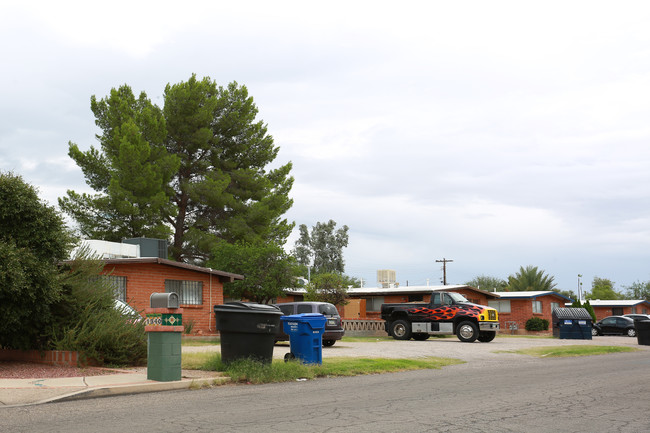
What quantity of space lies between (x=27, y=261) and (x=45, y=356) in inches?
86.8

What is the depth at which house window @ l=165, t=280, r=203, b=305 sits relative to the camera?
28156mm

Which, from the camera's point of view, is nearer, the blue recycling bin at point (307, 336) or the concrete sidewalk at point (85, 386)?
the concrete sidewalk at point (85, 386)

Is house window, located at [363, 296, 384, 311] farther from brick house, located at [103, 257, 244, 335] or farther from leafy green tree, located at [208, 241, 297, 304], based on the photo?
brick house, located at [103, 257, 244, 335]

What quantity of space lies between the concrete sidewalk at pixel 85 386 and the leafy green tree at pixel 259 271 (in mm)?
21515

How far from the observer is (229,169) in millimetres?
44781

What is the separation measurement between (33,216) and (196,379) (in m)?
4.87

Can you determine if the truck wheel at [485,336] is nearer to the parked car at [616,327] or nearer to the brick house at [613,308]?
the parked car at [616,327]

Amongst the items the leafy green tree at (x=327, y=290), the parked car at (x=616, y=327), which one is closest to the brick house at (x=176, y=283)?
the leafy green tree at (x=327, y=290)

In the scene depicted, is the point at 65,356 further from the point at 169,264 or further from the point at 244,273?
the point at 244,273

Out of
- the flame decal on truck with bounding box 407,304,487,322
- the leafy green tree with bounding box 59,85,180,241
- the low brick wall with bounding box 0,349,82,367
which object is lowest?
the low brick wall with bounding box 0,349,82,367

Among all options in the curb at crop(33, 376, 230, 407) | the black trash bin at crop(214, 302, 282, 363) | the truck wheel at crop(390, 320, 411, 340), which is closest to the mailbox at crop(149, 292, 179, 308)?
the black trash bin at crop(214, 302, 282, 363)

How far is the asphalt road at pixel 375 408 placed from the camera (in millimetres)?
7738

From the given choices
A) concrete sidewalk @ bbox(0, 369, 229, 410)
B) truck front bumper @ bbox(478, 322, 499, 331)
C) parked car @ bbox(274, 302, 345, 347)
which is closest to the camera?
concrete sidewalk @ bbox(0, 369, 229, 410)

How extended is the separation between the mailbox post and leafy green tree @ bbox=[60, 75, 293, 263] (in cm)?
2712
